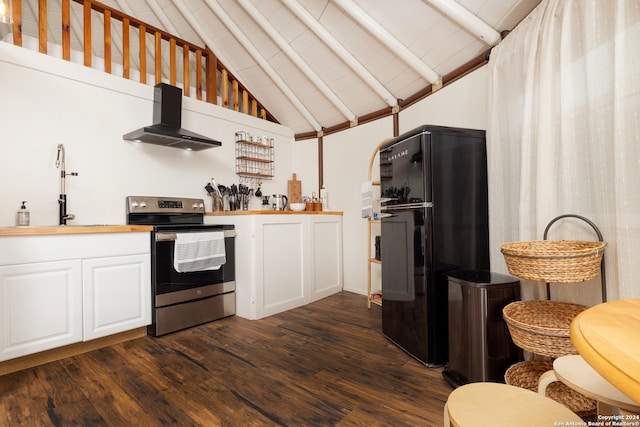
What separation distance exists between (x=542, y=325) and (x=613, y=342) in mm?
1068

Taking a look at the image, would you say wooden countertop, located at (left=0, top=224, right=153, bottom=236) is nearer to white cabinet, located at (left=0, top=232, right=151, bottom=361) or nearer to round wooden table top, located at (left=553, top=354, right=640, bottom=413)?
white cabinet, located at (left=0, top=232, right=151, bottom=361)

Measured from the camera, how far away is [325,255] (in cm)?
372

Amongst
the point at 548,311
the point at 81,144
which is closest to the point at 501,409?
the point at 548,311

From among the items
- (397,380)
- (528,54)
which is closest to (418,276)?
(397,380)

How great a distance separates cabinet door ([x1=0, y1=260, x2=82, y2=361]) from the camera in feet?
6.28

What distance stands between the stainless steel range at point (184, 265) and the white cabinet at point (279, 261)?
0.46 feet

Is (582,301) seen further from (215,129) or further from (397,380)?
(215,129)

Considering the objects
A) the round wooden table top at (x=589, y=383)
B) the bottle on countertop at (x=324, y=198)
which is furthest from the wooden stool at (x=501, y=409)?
the bottle on countertop at (x=324, y=198)

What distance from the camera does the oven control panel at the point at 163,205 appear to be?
2.95 metres

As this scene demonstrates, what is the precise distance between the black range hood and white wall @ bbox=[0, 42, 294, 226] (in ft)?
0.54

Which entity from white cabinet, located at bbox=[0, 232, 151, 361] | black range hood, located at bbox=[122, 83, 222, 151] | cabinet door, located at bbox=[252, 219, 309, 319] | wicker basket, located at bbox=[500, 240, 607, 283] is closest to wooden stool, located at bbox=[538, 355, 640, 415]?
wicker basket, located at bbox=[500, 240, 607, 283]

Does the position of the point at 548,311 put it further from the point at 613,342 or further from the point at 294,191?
the point at 294,191

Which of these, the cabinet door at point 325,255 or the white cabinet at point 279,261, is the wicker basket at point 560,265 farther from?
the cabinet door at point 325,255

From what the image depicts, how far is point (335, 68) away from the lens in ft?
11.4
